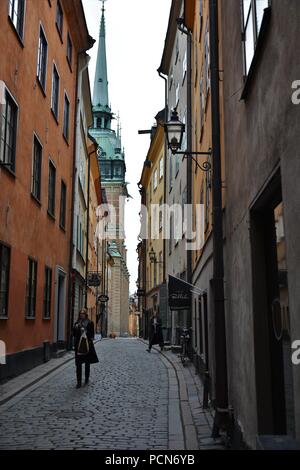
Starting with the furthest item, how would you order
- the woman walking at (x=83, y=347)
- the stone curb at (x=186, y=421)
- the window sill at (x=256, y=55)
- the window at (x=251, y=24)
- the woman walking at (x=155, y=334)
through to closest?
1. the woman walking at (x=155, y=334)
2. the woman walking at (x=83, y=347)
3. the stone curb at (x=186, y=421)
4. the window at (x=251, y=24)
5. the window sill at (x=256, y=55)

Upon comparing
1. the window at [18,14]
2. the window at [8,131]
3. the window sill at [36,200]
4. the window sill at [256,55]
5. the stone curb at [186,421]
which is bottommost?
the stone curb at [186,421]

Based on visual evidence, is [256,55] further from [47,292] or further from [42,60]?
[47,292]

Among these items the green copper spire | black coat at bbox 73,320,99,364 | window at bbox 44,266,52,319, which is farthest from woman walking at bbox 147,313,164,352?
the green copper spire

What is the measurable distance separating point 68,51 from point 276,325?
19.4 meters

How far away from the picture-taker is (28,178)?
15352 millimetres

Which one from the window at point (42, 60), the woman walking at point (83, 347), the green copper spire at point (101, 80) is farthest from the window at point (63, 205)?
the green copper spire at point (101, 80)

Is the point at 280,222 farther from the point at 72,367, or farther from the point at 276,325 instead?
the point at 72,367

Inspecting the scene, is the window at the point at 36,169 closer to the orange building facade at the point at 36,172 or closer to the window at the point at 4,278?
the orange building facade at the point at 36,172

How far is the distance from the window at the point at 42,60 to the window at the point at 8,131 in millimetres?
3272

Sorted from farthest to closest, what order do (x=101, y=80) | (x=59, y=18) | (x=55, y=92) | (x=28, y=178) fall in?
(x=101, y=80) → (x=59, y=18) → (x=55, y=92) → (x=28, y=178)

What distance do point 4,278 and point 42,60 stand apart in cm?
771

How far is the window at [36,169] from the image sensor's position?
1650 cm

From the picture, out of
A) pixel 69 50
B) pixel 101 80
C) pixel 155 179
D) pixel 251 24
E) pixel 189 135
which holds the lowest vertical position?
pixel 251 24

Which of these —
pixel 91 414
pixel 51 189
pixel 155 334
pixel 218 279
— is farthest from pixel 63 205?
pixel 218 279
